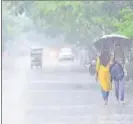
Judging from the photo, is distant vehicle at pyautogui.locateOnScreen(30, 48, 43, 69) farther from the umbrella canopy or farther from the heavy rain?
the umbrella canopy

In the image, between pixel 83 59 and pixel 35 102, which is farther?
pixel 35 102

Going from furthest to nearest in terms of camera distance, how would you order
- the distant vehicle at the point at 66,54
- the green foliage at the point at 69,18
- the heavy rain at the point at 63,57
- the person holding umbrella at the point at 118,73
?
the person holding umbrella at the point at 118,73 < the distant vehicle at the point at 66,54 < the heavy rain at the point at 63,57 < the green foliage at the point at 69,18

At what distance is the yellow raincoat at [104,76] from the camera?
780 centimetres

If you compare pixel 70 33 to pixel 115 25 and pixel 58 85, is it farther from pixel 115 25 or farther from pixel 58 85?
pixel 58 85

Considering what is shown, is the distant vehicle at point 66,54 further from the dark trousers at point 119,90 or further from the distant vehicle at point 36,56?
the dark trousers at point 119,90

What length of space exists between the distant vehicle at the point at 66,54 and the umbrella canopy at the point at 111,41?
0.26m

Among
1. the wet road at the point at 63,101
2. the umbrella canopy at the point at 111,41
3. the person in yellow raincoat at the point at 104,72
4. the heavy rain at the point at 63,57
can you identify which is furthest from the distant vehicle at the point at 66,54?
the person in yellow raincoat at the point at 104,72

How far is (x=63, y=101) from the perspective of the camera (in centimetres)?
827

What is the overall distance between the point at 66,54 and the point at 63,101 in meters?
1.10

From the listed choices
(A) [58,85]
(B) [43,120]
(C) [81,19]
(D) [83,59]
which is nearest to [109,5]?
(C) [81,19]

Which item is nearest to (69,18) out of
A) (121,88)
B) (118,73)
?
(118,73)

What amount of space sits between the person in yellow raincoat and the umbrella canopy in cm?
7

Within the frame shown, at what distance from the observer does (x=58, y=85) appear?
884 cm

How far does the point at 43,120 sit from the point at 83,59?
785 millimetres
